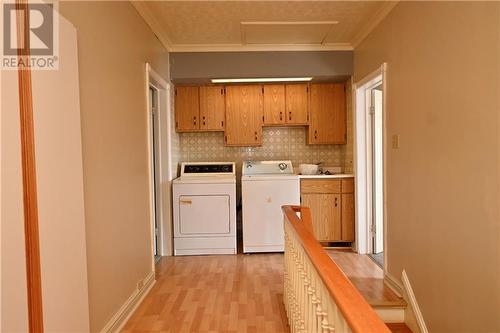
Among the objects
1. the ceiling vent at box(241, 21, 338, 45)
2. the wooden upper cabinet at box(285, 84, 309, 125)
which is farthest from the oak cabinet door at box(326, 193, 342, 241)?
the ceiling vent at box(241, 21, 338, 45)

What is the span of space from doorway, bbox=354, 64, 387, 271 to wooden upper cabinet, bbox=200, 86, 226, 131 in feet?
5.61

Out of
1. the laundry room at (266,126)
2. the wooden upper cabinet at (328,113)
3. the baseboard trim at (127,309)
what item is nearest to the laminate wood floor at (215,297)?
the baseboard trim at (127,309)

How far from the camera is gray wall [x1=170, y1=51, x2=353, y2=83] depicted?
4.40m

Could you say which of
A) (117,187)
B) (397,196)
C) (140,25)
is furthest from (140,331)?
(140,25)

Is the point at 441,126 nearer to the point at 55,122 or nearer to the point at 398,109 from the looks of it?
the point at 398,109

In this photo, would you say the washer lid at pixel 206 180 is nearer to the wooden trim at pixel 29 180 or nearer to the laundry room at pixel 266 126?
the laundry room at pixel 266 126

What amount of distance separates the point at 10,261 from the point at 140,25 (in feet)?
8.07

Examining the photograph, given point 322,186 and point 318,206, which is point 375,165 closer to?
point 322,186

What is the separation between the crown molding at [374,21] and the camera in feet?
10.3

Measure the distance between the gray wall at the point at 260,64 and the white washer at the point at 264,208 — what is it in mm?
1298

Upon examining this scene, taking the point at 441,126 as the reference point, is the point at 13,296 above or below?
below

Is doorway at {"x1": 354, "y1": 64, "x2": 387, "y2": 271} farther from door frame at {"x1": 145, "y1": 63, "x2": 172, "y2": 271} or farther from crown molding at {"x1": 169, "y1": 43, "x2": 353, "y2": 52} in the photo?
door frame at {"x1": 145, "y1": 63, "x2": 172, "y2": 271}

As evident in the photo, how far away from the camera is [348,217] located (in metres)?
4.50

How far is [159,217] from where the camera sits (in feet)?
14.4
